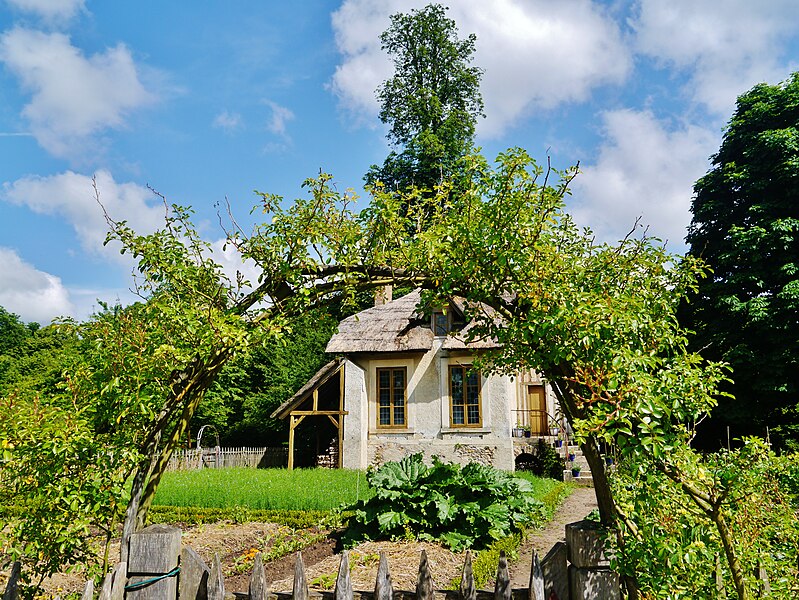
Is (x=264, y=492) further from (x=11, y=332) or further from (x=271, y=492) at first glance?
(x=11, y=332)

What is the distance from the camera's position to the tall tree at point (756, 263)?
17.0 m

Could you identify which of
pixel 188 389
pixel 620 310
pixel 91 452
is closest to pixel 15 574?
pixel 91 452

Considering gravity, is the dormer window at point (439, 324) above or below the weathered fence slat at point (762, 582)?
above

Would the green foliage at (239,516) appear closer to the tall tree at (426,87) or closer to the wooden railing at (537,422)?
the wooden railing at (537,422)

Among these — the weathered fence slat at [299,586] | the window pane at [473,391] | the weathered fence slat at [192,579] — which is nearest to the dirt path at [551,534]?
the weathered fence slat at [299,586]

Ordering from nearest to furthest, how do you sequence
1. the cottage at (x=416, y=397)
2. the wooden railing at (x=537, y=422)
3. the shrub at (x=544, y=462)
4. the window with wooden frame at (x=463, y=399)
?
the shrub at (x=544, y=462)
the cottage at (x=416, y=397)
the window with wooden frame at (x=463, y=399)
the wooden railing at (x=537, y=422)

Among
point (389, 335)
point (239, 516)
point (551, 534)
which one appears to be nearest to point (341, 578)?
point (551, 534)

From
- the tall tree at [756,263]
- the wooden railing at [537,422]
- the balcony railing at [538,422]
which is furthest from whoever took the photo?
the wooden railing at [537,422]

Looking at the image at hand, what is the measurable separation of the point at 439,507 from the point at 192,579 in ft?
→ 13.6

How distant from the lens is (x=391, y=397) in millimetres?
19828

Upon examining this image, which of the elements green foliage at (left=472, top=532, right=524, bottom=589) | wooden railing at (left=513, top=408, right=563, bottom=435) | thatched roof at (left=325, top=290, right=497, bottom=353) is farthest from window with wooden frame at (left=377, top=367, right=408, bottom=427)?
green foliage at (left=472, top=532, right=524, bottom=589)

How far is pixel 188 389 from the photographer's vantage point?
4051mm

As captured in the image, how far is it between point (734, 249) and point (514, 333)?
17444 mm

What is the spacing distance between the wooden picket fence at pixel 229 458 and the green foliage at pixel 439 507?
16710mm
